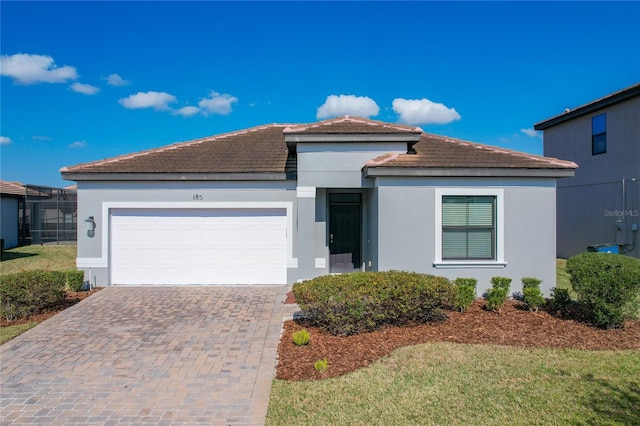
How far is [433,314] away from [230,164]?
715 cm

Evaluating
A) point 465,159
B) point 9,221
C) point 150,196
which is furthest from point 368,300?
point 9,221

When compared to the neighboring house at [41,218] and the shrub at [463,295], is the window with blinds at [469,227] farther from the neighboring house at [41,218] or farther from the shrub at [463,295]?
the neighboring house at [41,218]

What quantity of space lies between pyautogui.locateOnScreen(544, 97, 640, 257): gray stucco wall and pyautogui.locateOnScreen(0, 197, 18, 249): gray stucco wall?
2719 centimetres

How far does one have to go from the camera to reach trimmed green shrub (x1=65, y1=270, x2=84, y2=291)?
34.3ft

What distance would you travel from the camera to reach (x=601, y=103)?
1555 cm

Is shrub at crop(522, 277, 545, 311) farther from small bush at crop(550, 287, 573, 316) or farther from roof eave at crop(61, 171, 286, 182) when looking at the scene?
roof eave at crop(61, 171, 286, 182)

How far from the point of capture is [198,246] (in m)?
11.5

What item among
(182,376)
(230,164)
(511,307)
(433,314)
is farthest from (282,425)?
(230,164)

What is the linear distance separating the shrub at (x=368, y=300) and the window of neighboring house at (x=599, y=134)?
12.8 metres

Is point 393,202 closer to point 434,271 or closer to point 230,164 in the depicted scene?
point 434,271

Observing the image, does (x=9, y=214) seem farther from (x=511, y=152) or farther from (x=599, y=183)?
(x=599, y=183)

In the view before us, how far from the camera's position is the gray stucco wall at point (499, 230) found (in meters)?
9.52

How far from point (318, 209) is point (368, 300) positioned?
4783 mm

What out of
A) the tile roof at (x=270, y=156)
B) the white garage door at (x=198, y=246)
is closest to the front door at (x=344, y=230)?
the white garage door at (x=198, y=246)
